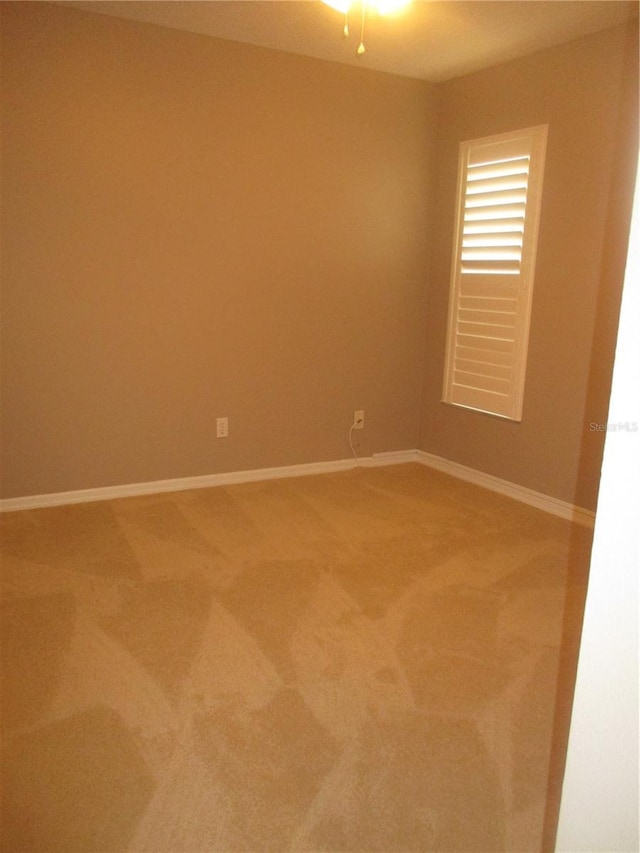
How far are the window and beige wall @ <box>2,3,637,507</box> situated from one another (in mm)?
91

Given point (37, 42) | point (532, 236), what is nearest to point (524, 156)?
point (532, 236)

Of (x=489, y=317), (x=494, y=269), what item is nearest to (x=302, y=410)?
(x=489, y=317)

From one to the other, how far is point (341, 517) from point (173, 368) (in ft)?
4.20

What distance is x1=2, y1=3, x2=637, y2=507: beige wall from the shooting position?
10.6 ft

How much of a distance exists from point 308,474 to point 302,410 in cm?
42

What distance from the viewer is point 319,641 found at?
7.61 feet

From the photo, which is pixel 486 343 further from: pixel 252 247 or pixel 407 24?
pixel 407 24

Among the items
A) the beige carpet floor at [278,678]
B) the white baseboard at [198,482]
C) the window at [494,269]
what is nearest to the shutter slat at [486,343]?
the window at [494,269]

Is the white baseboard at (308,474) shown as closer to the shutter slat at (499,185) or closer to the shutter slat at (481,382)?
the shutter slat at (481,382)

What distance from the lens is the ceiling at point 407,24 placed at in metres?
2.97

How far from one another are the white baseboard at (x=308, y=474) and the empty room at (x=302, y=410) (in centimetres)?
2

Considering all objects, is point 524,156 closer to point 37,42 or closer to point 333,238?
point 333,238

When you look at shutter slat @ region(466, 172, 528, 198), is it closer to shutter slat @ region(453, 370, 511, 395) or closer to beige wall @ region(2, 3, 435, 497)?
beige wall @ region(2, 3, 435, 497)

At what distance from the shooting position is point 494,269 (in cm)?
388
